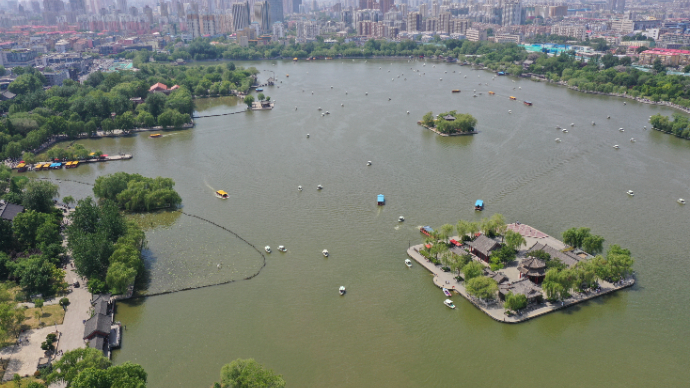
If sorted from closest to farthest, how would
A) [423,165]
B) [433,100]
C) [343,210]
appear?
1. [343,210]
2. [423,165]
3. [433,100]

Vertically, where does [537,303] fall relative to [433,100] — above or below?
below

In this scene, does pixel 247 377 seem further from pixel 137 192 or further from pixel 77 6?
pixel 77 6

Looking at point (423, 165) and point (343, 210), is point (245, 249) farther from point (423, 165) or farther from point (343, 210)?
point (423, 165)

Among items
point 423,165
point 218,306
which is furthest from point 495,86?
point 218,306

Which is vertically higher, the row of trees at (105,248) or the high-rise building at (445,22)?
the high-rise building at (445,22)

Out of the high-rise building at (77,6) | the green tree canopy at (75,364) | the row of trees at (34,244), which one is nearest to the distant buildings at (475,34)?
the row of trees at (34,244)

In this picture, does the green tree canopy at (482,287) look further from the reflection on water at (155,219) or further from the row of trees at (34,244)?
the row of trees at (34,244)
